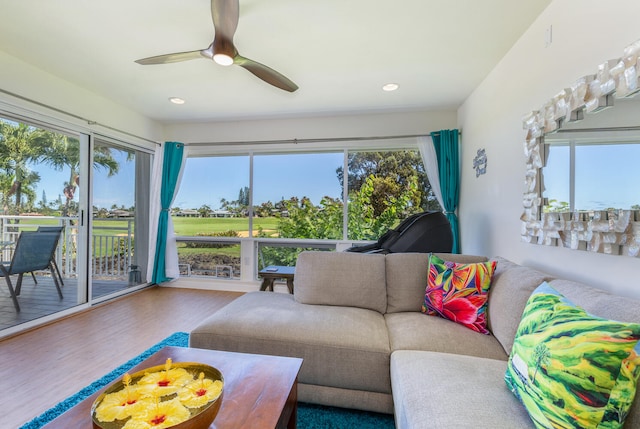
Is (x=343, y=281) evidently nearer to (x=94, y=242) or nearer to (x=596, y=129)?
(x=596, y=129)

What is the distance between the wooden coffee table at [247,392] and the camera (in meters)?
0.87

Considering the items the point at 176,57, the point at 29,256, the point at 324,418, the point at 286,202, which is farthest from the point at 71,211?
the point at 324,418

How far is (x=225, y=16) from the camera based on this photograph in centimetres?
158

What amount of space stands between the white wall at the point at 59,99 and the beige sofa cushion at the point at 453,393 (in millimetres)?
3677

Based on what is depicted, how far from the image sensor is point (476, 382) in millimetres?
1109

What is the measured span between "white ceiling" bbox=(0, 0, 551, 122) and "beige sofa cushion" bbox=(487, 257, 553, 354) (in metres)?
1.53

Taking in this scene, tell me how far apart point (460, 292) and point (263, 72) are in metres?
2.09

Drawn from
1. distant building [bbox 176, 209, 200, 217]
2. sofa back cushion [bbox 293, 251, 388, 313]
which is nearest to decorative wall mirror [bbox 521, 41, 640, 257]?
sofa back cushion [bbox 293, 251, 388, 313]

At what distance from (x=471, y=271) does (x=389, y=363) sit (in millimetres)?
790

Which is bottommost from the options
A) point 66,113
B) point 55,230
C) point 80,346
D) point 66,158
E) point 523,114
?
point 80,346

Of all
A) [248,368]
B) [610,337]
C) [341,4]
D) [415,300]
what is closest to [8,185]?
[248,368]

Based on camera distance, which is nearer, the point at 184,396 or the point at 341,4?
the point at 184,396

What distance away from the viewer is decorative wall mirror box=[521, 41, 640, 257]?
115cm

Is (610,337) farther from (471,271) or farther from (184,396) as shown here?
(184,396)
